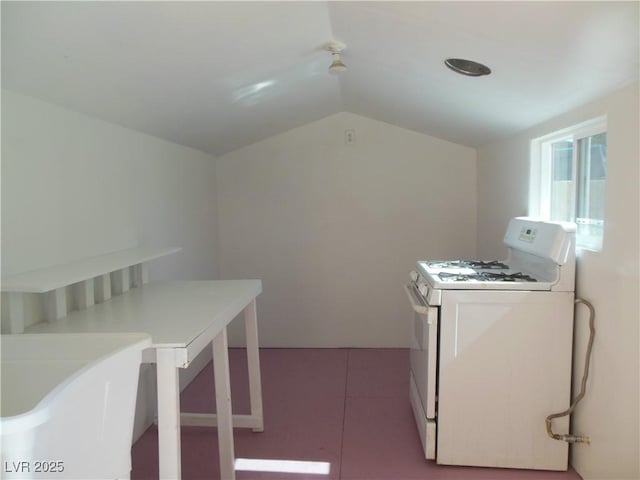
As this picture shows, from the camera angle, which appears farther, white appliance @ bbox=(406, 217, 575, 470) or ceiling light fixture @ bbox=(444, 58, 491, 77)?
white appliance @ bbox=(406, 217, 575, 470)

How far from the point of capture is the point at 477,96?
8.11ft

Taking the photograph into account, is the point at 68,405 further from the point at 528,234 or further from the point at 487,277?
the point at 528,234

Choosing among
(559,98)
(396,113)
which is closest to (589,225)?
(559,98)

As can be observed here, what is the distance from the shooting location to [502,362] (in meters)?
2.29

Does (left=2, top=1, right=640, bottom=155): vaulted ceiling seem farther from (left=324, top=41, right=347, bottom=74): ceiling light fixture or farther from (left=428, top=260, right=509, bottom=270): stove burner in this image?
(left=428, top=260, right=509, bottom=270): stove burner

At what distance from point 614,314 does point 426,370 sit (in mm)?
887

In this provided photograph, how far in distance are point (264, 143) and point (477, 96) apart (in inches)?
86.6

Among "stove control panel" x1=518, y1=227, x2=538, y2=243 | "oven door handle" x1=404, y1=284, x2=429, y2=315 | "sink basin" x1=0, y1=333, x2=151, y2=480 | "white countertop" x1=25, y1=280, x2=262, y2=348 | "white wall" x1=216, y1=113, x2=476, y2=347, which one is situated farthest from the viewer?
"white wall" x1=216, y1=113, x2=476, y2=347

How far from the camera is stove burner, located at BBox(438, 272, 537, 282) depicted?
2.37m

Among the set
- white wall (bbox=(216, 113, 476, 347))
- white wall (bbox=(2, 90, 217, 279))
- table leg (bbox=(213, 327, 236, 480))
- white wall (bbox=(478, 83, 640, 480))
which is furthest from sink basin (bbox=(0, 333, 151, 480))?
white wall (bbox=(216, 113, 476, 347))

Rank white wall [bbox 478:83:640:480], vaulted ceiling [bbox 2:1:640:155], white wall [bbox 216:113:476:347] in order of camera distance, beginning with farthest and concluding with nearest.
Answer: white wall [bbox 216:113:476:347] → white wall [bbox 478:83:640:480] → vaulted ceiling [bbox 2:1:640:155]

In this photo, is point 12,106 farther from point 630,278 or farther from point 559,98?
point 630,278

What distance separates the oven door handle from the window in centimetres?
80

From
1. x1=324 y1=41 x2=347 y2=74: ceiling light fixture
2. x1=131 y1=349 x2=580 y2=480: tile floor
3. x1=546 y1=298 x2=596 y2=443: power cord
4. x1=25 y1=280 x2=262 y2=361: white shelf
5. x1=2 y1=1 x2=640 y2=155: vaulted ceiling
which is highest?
x1=324 y1=41 x2=347 y2=74: ceiling light fixture
